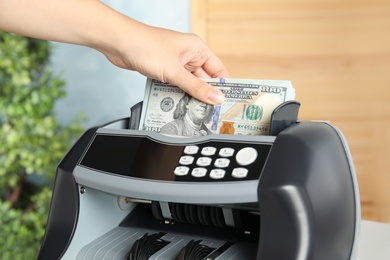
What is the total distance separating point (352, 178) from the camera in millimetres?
840

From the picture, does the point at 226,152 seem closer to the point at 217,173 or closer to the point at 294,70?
the point at 217,173

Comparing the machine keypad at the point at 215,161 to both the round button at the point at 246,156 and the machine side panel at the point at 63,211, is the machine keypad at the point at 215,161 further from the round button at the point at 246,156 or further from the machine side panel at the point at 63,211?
the machine side panel at the point at 63,211

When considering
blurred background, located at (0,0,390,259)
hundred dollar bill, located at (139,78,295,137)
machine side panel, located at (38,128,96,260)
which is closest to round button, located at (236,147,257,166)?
hundred dollar bill, located at (139,78,295,137)

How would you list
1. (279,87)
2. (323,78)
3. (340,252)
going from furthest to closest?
(323,78)
(279,87)
(340,252)

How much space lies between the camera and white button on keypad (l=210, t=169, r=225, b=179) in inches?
31.1

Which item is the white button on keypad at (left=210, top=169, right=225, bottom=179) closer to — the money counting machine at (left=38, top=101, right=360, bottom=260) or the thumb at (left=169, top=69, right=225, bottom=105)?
the money counting machine at (left=38, top=101, right=360, bottom=260)

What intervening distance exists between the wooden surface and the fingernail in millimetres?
1256

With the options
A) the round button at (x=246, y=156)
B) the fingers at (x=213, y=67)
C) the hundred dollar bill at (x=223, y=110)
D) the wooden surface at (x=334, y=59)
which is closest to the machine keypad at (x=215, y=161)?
the round button at (x=246, y=156)

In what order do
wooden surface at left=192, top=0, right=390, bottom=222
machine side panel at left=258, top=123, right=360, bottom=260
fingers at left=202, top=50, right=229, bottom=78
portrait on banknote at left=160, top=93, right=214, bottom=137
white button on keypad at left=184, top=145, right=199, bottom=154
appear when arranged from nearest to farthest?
machine side panel at left=258, top=123, right=360, bottom=260, white button on keypad at left=184, top=145, right=199, bottom=154, portrait on banknote at left=160, top=93, right=214, bottom=137, fingers at left=202, top=50, right=229, bottom=78, wooden surface at left=192, top=0, right=390, bottom=222

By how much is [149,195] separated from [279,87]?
26cm

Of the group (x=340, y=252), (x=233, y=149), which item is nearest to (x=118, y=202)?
(x=233, y=149)

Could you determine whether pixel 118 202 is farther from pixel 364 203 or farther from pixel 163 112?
pixel 364 203

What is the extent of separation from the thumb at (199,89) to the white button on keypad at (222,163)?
16cm

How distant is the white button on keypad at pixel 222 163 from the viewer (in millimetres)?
804
